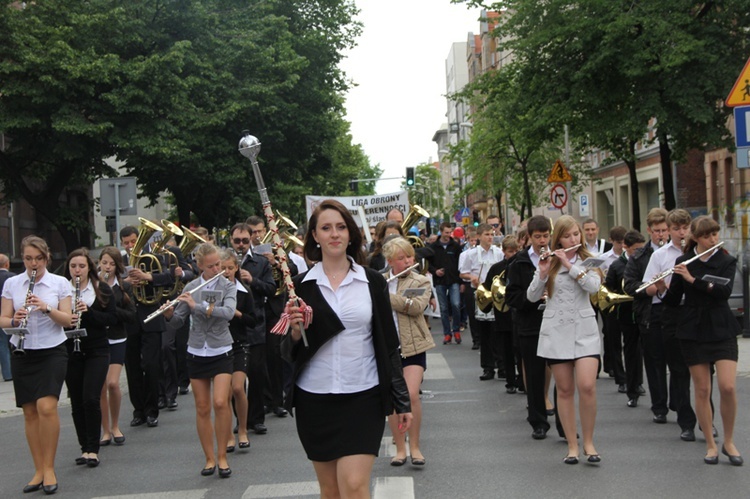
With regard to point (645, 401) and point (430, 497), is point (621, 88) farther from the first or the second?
point (430, 497)

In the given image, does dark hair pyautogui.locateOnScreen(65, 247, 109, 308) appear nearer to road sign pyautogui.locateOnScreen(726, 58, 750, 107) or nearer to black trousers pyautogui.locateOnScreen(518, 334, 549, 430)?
black trousers pyautogui.locateOnScreen(518, 334, 549, 430)

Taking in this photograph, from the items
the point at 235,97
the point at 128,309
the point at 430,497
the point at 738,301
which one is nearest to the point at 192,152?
the point at 235,97

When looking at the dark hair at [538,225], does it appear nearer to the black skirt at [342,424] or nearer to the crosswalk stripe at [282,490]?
the crosswalk stripe at [282,490]

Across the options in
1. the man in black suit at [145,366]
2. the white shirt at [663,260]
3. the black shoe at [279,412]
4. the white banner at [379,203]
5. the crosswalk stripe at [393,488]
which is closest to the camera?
the crosswalk stripe at [393,488]

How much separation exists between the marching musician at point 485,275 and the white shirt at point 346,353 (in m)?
8.22

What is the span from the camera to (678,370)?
889 centimetres

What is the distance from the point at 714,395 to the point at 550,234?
3458mm

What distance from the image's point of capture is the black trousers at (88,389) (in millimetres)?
8781

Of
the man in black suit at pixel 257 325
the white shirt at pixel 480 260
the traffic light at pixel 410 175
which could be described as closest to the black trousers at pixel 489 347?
the white shirt at pixel 480 260

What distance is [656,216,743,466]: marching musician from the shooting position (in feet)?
25.6

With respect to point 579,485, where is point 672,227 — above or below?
above

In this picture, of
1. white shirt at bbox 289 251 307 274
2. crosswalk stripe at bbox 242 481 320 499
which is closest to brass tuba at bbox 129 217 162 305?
white shirt at bbox 289 251 307 274

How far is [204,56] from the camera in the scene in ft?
109

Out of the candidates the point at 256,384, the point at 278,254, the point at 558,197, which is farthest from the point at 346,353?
the point at 558,197
